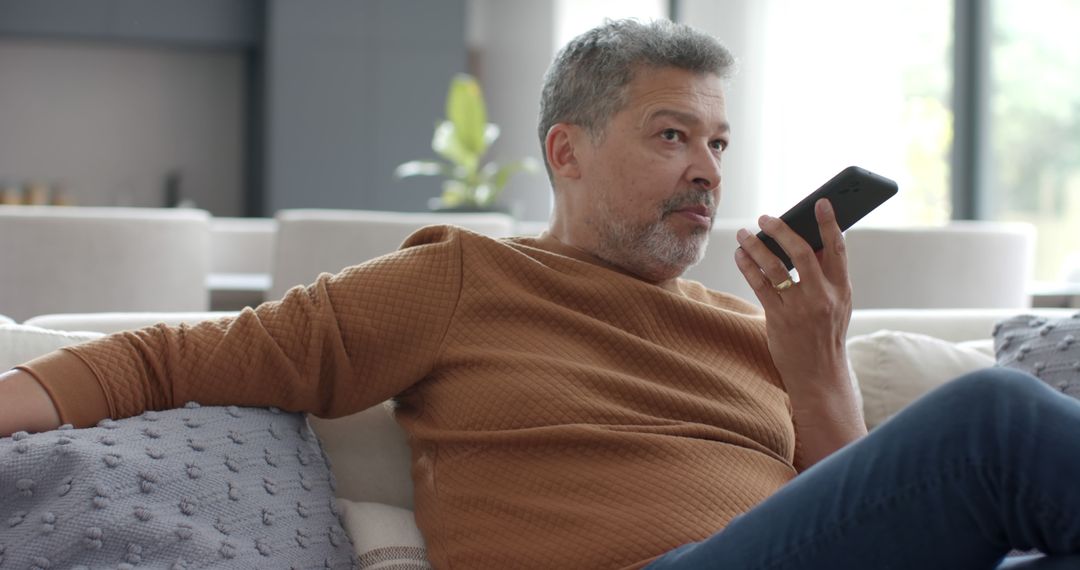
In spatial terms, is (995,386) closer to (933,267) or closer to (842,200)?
(842,200)


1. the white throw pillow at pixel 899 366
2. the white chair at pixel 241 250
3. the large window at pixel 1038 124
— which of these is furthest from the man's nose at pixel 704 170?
the large window at pixel 1038 124

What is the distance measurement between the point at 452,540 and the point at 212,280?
2.12 m

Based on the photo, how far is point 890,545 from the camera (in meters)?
0.99

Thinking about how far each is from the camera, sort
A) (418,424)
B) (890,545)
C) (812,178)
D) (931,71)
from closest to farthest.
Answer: (890,545)
(418,424)
(931,71)
(812,178)

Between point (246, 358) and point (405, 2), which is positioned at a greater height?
point (405, 2)

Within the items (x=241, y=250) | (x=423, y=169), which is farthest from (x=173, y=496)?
(x=423, y=169)

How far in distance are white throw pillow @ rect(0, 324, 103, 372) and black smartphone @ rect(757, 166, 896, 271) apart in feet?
2.83

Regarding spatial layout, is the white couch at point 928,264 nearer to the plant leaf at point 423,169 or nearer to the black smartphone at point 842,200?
the black smartphone at point 842,200

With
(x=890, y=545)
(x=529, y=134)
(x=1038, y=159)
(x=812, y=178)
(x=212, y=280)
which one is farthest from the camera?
(x=529, y=134)

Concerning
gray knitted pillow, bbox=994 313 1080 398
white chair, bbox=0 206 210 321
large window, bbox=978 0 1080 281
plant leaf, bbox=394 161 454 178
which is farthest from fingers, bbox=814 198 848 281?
plant leaf, bbox=394 161 454 178

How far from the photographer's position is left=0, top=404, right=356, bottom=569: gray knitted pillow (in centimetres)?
110

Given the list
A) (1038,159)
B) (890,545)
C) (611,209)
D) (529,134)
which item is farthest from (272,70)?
(890,545)

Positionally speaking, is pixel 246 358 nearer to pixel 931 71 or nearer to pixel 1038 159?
pixel 1038 159

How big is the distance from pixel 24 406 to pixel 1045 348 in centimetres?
130
